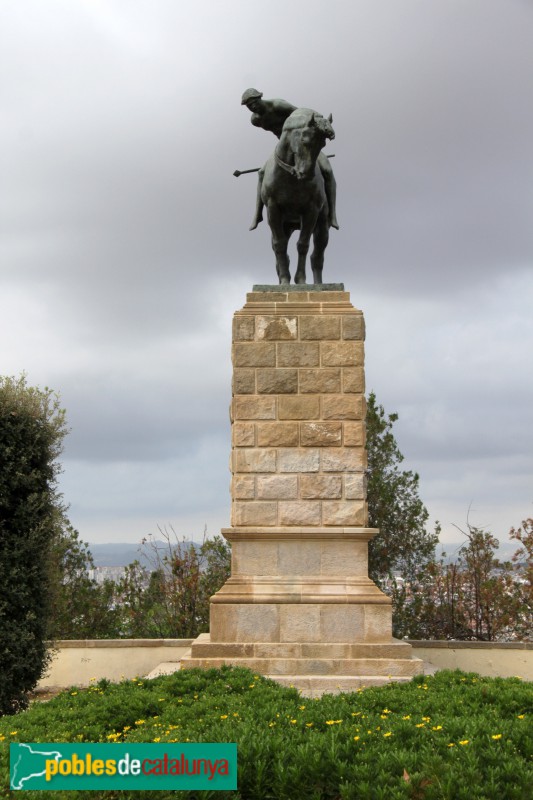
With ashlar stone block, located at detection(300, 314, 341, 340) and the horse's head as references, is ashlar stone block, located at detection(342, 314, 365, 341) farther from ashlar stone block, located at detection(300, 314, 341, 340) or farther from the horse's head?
the horse's head

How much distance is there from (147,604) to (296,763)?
372 inches

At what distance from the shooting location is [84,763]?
453 centimetres

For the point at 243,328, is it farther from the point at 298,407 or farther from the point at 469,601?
the point at 469,601

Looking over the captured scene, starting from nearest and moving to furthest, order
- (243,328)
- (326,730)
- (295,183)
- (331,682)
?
1. (326,730)
2. (331,682)
3. (243,328)
4. (295,183)

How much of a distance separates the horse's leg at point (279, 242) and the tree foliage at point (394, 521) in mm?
4762

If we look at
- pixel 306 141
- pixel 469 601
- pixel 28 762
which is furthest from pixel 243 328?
pixel 469 601

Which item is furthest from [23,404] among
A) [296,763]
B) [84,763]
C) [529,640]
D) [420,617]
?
Answer: [529,640]

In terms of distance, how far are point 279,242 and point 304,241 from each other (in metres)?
0.32

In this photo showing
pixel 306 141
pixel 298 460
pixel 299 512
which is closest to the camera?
pixel 299 512

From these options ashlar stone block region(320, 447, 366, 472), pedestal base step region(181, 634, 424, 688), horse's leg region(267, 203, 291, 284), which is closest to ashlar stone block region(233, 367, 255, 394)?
ashlar stone block region(320, 447, 366, 472)

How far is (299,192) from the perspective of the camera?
31.8 feet

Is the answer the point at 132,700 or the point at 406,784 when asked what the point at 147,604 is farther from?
the point at 406,784

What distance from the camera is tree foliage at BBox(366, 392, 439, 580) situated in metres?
13.4

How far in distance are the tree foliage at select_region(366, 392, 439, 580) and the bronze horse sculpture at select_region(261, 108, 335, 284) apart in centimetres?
459
